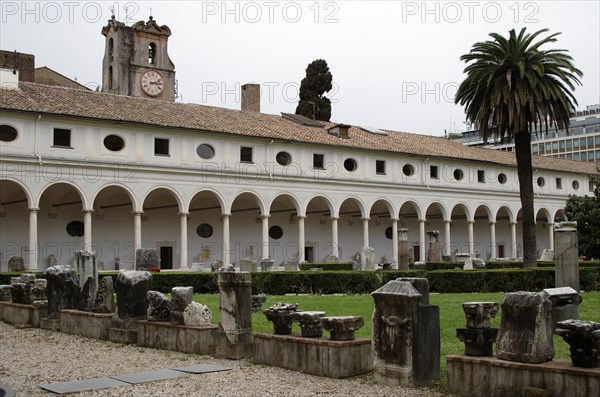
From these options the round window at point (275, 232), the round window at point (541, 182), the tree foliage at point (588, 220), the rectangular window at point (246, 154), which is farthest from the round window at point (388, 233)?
the rectangular window at point (246, 154)

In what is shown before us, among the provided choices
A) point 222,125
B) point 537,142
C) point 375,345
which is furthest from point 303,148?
point 537,142

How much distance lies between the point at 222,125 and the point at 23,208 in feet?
34.6

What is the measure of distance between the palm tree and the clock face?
3365 cm

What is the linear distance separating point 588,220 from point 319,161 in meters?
14.6

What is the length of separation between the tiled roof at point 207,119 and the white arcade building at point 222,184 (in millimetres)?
136

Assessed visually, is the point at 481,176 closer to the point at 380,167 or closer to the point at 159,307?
the point at 380,167

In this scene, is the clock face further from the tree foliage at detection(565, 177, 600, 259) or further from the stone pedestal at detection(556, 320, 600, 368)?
the stone pedestal at detection(556, 320, 600, 368)

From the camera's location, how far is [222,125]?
36906 mm

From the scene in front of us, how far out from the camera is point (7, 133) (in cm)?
3019

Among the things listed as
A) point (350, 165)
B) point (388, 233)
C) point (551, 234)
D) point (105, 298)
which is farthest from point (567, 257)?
point (551, 234)

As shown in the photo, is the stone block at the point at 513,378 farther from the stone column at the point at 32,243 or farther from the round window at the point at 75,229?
the round window at the point at 75,229

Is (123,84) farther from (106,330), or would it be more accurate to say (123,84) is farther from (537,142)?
(537,142)

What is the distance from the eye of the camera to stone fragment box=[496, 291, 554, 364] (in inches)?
275

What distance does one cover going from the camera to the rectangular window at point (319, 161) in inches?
1565
